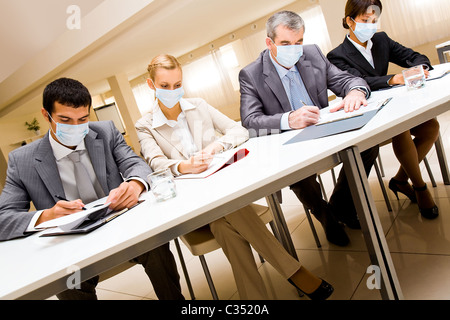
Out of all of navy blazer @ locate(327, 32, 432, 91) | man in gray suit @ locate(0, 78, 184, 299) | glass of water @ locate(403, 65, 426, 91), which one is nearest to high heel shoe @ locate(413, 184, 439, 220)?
glass of water @ locate(403, 65, 426, 91)

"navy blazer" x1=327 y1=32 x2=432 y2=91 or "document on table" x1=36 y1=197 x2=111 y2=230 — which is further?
"navy blazer" x1=327 y1=32 x2=432 y2=91

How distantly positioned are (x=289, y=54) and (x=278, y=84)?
18cm

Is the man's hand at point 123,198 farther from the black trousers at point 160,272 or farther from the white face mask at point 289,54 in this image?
the white face mask at point 289,54

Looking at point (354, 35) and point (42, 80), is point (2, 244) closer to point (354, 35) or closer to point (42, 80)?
point (354, 35)

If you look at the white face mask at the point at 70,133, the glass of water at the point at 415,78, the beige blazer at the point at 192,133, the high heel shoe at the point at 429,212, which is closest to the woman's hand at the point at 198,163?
the beige blazer at the point at 192,133

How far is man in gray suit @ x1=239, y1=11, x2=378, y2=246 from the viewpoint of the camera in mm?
1687

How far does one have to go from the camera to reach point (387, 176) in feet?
7.88

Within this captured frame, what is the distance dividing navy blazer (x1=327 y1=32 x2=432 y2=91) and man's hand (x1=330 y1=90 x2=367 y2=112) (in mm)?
471

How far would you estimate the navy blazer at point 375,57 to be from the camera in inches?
76.8

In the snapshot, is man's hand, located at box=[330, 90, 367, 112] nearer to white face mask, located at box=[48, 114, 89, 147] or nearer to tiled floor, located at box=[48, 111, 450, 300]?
tiled floor, located at box=[48, 111, 450, 300]

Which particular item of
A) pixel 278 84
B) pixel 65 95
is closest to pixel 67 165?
pixel 65 95

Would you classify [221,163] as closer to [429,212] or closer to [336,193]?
[336,193]

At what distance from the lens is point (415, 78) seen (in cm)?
136

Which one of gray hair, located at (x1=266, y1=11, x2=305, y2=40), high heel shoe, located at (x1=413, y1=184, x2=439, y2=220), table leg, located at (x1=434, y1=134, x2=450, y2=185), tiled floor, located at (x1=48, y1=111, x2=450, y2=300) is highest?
gray hair, located at (x1=266, y1=11, x2=305, y2=40)
